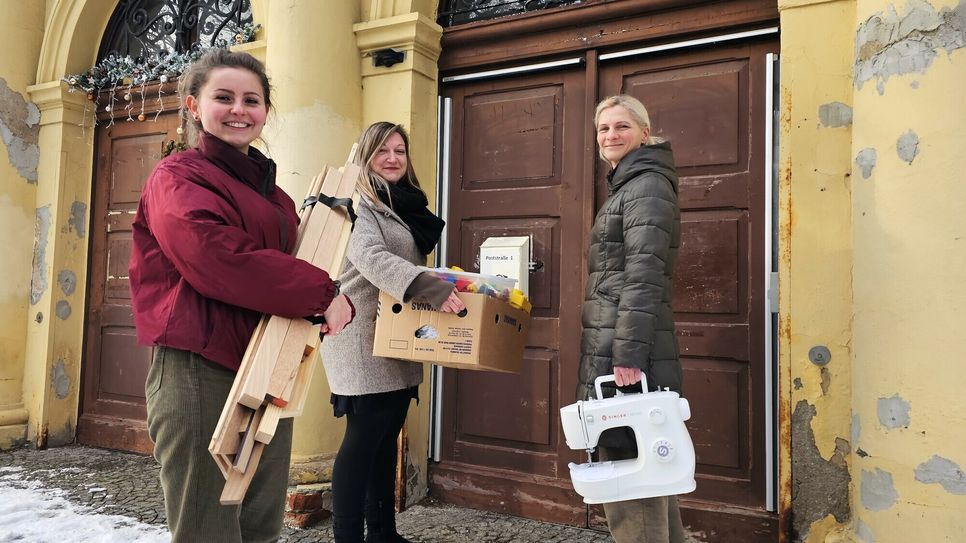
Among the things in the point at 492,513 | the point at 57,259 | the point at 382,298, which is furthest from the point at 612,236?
the point at 57,259

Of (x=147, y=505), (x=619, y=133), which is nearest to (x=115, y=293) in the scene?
(x=147, y=505)

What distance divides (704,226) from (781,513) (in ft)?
4.48

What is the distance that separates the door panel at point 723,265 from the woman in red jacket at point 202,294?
221 cm

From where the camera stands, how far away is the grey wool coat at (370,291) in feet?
9.16

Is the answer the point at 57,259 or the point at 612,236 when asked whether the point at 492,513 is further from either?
the point at 57,259

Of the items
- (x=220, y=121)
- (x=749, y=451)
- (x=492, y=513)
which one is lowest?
(x=492, y=513)

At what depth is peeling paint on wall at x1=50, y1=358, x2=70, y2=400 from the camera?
5.57 meters

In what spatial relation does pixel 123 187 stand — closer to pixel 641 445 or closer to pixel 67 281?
pixel 67 281

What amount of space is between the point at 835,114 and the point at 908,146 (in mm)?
471

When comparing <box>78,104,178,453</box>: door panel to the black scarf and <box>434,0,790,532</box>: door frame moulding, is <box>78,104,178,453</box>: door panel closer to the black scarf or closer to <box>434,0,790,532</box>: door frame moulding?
<box>434,0,790,532</box>: door frame moulding

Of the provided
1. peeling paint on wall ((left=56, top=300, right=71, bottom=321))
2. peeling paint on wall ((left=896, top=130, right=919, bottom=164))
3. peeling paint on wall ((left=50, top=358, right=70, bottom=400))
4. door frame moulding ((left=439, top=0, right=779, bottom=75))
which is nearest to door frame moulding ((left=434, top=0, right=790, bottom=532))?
door frame moulding ((left=439, top=0, right=779, bottom=75))

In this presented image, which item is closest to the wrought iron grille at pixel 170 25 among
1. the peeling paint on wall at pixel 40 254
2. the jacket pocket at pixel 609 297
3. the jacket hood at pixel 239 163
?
the peeling paint on wall at pixel 40 254

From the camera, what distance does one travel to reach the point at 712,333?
135 inches

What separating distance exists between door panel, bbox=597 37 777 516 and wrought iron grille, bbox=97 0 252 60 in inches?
131
